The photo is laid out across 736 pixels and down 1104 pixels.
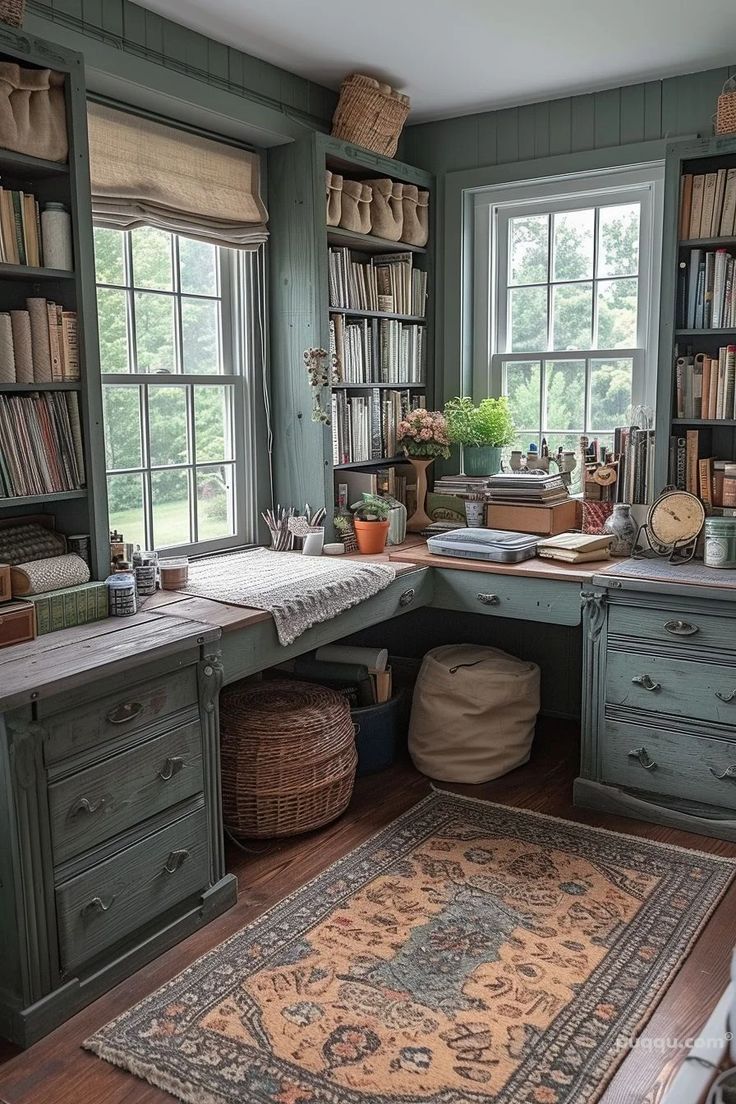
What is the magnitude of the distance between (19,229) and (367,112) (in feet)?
5.87

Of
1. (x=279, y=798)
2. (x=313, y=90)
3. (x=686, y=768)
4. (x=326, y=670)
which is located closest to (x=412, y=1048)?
(x=279, y=798)

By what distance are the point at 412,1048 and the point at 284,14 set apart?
315cm

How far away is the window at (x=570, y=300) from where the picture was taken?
4117 millimetres

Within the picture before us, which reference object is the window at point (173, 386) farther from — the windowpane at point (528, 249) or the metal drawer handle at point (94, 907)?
the metal drawer handle at point (94, 907)

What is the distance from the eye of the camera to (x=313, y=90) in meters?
3.96

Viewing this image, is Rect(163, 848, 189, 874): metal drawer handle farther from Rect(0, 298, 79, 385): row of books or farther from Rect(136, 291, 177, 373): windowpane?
Rect(136, 291, 177, 373): windowpane

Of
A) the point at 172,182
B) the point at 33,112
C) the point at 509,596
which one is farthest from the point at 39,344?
the point at 509,596

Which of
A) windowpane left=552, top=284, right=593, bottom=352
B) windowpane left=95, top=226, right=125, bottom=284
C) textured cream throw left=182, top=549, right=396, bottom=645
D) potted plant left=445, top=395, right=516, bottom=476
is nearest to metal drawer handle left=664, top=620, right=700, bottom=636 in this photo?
textured cream throw left=182, top=549, right=396, bottom=645

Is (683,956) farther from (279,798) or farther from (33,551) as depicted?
(33,551)

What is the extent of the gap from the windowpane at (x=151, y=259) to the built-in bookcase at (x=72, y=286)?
0.59 metres

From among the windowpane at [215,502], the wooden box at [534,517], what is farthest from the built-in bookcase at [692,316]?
the windowpane at [215,502]

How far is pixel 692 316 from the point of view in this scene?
3.75 meters

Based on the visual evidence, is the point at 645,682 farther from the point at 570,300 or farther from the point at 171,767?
the point at 570,300

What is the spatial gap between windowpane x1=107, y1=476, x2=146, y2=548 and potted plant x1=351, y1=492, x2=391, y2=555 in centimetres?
86
